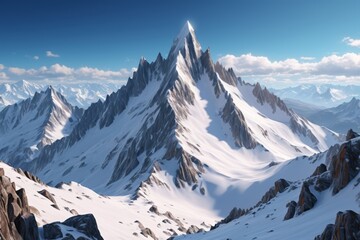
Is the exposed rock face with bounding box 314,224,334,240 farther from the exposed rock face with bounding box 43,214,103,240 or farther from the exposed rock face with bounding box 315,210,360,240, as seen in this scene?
the exposed rock face with bounding box 43,214,103,240

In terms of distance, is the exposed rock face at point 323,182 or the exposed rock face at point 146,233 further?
the exposed rock face at point 146,233

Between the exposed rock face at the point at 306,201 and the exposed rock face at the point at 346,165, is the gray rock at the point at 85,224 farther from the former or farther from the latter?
the exposed rock face at the point at 346,165

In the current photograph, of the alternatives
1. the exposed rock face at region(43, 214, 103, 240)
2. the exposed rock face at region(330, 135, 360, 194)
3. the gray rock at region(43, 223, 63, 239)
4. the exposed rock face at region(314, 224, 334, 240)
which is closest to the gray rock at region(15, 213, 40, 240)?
the gray rock at region(43, 223, 63, 239)

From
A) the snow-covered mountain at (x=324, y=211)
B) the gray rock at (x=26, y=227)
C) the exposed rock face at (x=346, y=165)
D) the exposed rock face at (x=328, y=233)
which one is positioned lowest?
the gray rock at (x=26, y=227)

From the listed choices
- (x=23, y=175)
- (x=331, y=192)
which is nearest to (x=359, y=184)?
(x=331, y=192)

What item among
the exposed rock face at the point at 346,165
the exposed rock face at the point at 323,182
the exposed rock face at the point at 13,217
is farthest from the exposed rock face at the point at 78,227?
the exposed rock face at the point at 346,165

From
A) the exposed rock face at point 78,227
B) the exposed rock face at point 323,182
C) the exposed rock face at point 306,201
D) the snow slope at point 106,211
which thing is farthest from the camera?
the snow slope at point 106,211

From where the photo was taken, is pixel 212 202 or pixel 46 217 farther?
pixel 212 202

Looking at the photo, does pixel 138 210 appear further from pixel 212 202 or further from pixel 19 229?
pixel 19 229
